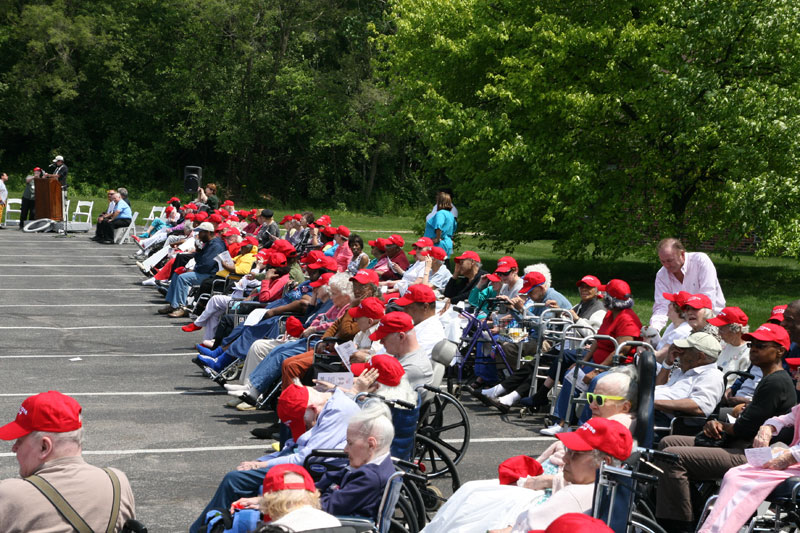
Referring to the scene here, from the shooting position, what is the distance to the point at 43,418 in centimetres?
447

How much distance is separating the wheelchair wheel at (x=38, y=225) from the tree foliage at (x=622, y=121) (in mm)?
14331

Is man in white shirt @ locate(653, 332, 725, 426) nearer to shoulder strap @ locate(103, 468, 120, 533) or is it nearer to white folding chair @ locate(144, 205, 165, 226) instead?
shoulder strap @ locate(103, 468, 120, 533)

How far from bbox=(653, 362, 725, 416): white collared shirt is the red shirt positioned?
5.32 ft

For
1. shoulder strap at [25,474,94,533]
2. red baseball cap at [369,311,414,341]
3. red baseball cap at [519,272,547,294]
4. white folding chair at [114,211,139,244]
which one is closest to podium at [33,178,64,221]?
white folding chair at [114,211,139,244]

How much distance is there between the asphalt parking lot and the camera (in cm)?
789

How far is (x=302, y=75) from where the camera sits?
49.1m

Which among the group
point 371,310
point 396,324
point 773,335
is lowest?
point 371,310

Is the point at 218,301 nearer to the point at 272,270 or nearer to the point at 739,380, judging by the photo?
the point at 272,270

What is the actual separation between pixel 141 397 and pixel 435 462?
4.63 metres

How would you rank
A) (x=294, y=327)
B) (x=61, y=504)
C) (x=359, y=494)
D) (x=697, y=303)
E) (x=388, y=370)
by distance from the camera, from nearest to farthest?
(x=61, y=504), (x=359, y=494), (x=388, y=370), (x=697, y=303), (x=294, y=327)

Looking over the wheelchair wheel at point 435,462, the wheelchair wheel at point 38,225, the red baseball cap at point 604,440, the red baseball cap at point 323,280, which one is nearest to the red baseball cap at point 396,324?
the wheelchair wheel at point 435,462

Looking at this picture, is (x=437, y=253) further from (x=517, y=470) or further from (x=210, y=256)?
(x=517, y=470)

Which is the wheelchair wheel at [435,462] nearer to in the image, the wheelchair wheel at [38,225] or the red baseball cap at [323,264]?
the red baseball cap at [323,264]

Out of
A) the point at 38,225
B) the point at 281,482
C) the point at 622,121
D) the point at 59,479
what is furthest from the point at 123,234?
the point at 281,482
